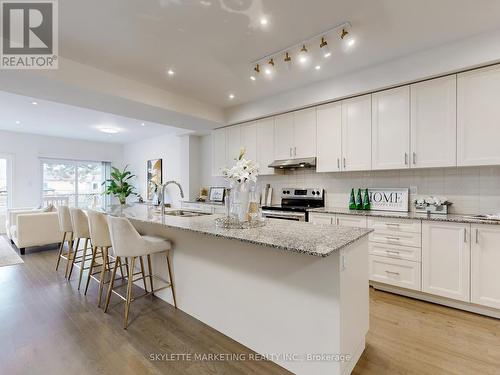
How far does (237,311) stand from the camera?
2043 millimetres

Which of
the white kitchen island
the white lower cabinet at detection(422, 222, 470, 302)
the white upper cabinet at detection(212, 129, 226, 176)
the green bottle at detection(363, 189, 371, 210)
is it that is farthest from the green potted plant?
the white lower cabinet at detection(422, 222, 470, 302)

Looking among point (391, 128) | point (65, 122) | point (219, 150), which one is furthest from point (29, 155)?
point (391, 128)

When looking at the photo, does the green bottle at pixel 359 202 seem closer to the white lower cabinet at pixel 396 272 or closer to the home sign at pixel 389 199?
the home sign at pixel 389 199

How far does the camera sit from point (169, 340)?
2.08m

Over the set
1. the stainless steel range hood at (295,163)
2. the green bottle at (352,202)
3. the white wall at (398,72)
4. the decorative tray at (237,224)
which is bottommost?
the decorative tray at (237,224)

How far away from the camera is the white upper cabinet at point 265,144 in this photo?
14.0ft

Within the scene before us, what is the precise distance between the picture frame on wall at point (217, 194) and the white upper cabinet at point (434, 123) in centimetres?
364

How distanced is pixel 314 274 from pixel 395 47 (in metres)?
2.53

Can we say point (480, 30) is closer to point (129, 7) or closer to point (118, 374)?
point (129, 7)

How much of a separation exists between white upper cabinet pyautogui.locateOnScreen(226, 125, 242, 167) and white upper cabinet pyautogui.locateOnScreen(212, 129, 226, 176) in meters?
0.11

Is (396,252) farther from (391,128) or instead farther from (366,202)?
(391,128)

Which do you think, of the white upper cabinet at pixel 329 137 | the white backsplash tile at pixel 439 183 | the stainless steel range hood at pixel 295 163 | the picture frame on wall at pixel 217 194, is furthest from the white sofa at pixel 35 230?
the white upper cabinet at pixel 329 137

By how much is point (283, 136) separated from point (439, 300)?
2.90 m

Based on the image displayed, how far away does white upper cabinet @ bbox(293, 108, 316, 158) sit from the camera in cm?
376
